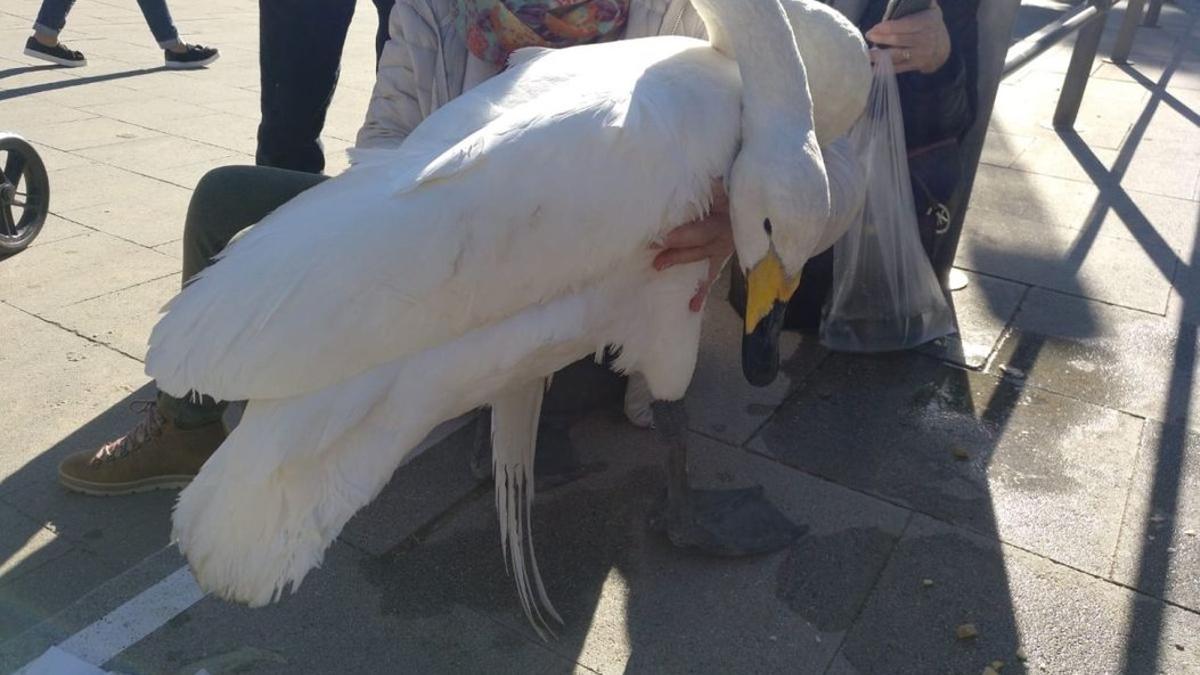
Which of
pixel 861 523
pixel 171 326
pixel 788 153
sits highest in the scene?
pixel 788 153

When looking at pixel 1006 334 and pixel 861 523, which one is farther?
pixel 1006 334

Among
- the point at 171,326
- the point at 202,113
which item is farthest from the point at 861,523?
the point at 202,113

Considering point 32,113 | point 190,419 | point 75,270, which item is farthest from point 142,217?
point 190,419

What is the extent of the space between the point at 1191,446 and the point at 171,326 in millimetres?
3358

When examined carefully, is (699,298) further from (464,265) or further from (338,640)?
(338,640)

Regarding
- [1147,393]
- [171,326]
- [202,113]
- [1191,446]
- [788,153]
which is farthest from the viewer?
[202,113]

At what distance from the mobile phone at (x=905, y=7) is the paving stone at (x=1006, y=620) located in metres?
1.89

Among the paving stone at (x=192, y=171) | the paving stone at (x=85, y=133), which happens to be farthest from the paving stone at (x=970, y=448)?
the paving stone at (x=85, y=133)

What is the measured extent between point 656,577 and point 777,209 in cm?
118

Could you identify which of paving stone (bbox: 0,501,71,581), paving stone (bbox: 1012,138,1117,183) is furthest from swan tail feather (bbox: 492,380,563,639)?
paving stone (bbox: 1012,138,1117,183)

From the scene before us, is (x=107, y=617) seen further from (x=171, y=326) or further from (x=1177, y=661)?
(x=1177, y=661)

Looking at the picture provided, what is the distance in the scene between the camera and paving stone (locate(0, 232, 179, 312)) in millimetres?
4266

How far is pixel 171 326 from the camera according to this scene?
79.4 inches

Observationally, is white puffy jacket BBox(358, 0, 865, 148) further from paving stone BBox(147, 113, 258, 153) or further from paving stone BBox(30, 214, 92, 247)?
paving stone BBox(147, 113, 258, 153)
